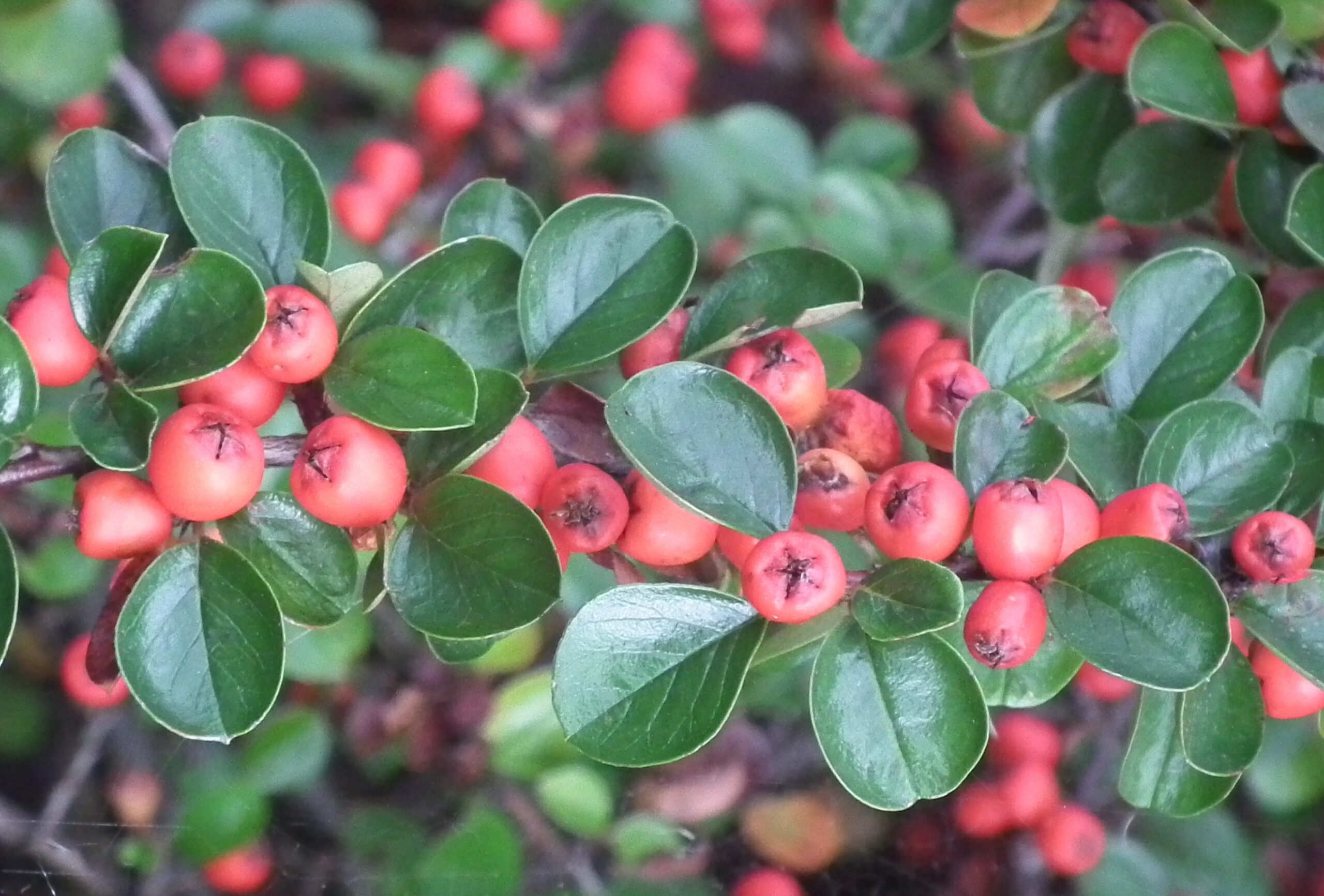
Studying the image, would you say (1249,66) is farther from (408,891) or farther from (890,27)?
(408,891)

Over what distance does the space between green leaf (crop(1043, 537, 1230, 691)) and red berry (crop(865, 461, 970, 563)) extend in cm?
9

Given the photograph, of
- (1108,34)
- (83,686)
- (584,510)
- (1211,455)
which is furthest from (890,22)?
(83,686)

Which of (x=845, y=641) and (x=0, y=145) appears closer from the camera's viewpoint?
(x=845, y=641)

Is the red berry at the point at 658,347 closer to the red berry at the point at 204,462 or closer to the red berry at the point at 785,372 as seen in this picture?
the red berry at the point at 785,372

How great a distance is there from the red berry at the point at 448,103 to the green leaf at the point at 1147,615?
1.32 meters

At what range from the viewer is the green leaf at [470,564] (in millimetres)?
638

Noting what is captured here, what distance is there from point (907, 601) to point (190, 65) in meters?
1.52

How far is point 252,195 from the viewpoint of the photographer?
2.48ft

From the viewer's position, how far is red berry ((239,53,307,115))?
1748 millimetres

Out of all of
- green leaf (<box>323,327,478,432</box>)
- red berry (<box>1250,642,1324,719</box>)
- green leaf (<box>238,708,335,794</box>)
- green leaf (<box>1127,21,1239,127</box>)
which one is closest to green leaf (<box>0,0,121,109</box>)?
green leaf (<box>238,708,335,794</box>)

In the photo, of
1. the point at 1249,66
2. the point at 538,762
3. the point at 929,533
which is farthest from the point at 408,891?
the point at 1249,66

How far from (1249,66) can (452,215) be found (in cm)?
66

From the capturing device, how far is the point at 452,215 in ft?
2.76

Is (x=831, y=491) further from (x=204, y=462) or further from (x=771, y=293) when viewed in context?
(x=204, y=462)
